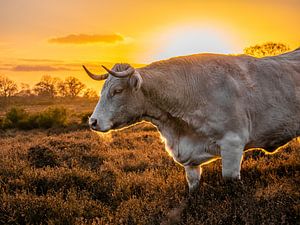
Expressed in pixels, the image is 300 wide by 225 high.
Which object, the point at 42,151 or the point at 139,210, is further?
the point at 42,151

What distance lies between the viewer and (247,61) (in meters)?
6.75

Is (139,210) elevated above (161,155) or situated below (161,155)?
above

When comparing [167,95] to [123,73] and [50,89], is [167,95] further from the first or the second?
[50,89]

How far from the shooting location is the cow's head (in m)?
5.73

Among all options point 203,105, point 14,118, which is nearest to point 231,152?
point 203,105

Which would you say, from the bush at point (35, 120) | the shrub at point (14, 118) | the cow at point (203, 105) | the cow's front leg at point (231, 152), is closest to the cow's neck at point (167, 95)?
the cow at point (203, 105)

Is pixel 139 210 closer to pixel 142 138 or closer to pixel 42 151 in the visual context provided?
pixel 42 151

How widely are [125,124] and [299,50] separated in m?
3.90

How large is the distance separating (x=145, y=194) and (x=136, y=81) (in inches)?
83.8

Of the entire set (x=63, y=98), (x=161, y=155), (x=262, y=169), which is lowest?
(x=63, y=98)

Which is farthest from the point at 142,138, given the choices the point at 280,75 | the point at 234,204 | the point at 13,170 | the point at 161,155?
the point at 234,204

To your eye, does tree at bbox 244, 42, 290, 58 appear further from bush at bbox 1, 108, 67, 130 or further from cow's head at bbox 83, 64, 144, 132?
cow's head at bbox 83, 64, 144, 132

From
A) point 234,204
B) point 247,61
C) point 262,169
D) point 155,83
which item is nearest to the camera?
point 234,204

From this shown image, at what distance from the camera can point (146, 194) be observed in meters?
6.46
